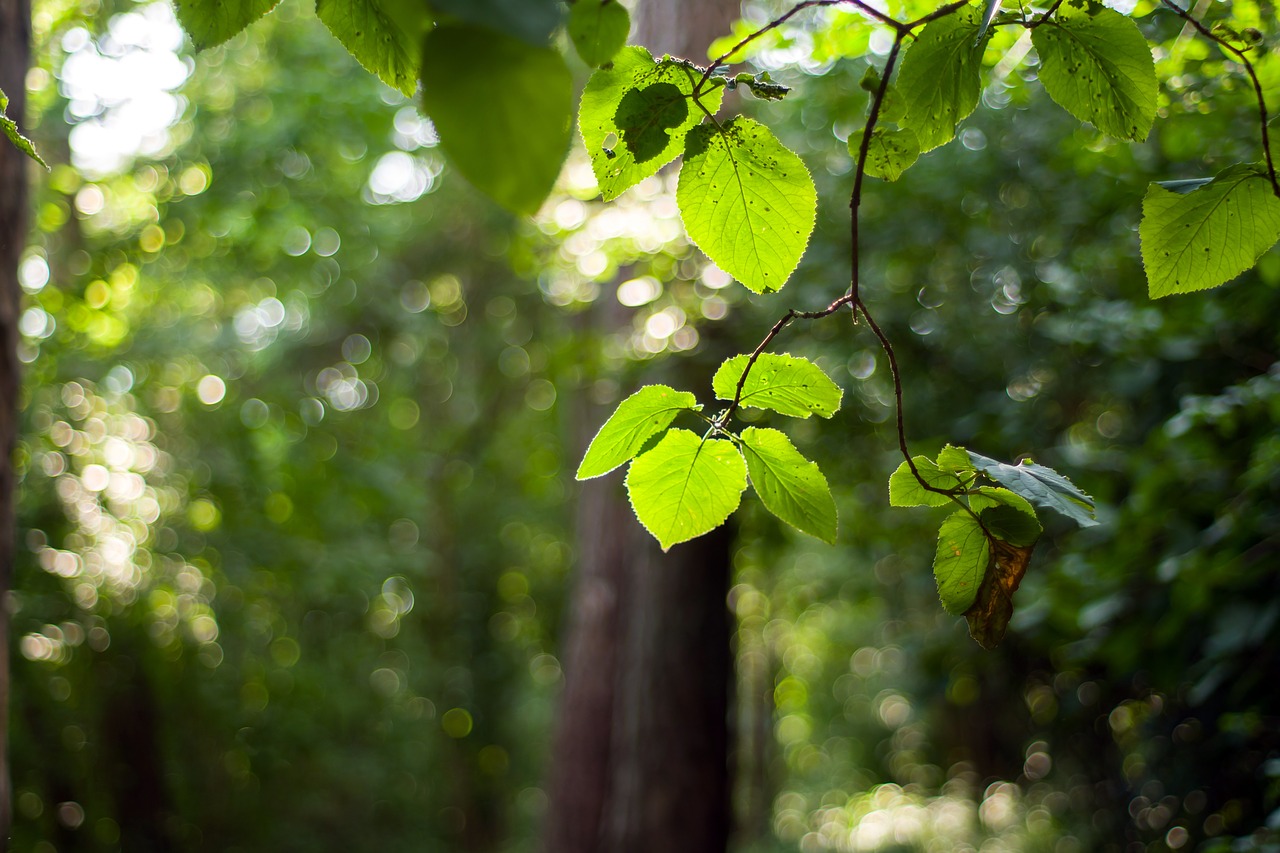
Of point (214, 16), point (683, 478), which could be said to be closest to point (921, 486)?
point (683, 478)

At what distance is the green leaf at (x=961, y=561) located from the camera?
705 mm

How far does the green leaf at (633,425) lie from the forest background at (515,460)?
4.15ft

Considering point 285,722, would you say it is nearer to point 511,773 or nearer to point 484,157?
point 511,773

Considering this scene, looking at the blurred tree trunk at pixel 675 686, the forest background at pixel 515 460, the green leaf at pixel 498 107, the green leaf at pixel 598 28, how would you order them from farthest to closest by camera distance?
the blurred tree trunk at pixel 675 686
the forest background at pixel 515 460
the green leaf at pixel 598 28
the green leaf at pixel 498 107

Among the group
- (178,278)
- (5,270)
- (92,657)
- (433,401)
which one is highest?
(5,270)

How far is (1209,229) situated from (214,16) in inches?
29.7

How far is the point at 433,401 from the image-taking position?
38.3 feet

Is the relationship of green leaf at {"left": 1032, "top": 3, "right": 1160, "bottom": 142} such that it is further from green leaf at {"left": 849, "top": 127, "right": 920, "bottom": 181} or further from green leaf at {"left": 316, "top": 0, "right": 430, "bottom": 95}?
green leaf at {"left": 316, "top": 0, "right": 430, "bottom": 95}

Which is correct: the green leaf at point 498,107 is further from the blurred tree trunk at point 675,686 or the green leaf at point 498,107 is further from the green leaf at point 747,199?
the blurred tree trunk at point 675,686

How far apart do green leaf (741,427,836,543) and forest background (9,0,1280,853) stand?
133 centimetres

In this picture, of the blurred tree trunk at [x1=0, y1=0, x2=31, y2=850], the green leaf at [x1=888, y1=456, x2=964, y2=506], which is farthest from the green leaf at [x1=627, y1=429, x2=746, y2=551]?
the blurred tree trunk at [x1=0, y1=0, x2=31, y2=850]

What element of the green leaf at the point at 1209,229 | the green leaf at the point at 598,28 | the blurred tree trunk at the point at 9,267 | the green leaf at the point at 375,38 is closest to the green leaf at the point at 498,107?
the green leaf at the point at 598,28

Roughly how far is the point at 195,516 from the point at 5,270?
5.12 metres

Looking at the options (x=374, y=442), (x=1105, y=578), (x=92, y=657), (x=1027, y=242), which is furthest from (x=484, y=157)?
(x=374, y=442)
